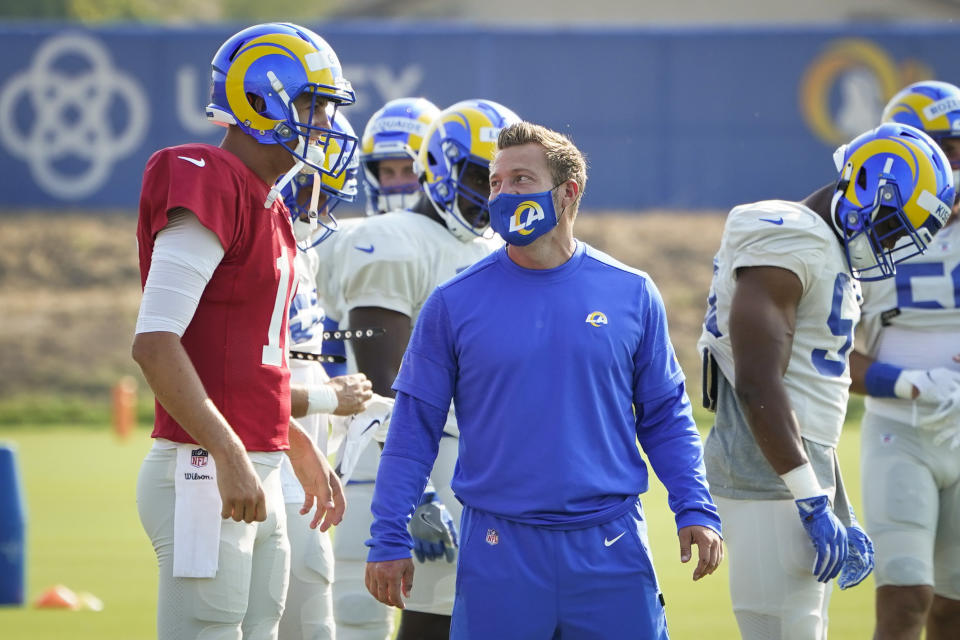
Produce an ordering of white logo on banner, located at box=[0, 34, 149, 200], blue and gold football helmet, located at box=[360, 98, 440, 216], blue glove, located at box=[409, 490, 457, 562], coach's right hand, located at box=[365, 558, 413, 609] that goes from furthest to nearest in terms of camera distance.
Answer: white logo on banner, located at box=[0, 34, 149, 200] < blue and gold football helmet, located at box=[360, 98, 440, 216] < blue glove, located at box=[409, 490, 457, 562] < coach's right hand, located at box=[365, 558, 413, 609]

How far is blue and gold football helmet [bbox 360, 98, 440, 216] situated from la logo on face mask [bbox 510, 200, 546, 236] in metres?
2.55

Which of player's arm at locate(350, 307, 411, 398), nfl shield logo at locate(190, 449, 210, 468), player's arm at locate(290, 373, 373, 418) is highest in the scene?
player's arm at locate(350, 307, 411, 398)

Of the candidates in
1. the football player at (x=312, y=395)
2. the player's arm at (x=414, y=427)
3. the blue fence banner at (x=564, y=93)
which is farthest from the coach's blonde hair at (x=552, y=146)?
the blue fence banner at (x=564, y=93)

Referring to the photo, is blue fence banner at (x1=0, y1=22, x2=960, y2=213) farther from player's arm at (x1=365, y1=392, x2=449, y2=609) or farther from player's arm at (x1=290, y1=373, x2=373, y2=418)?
player's arm at (x1=365, y1=392, x2=449, y2=609)

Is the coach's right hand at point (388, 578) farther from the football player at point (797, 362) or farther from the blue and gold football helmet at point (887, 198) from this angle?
the blue and gold football helmet at point (887, 198)

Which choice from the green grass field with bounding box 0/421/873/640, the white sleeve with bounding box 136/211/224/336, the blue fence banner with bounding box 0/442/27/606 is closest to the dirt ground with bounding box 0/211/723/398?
the green grass field with bounding box 0/421/873/640

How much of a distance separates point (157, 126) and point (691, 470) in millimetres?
15519

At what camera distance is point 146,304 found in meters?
3.33

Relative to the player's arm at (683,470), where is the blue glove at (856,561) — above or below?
below

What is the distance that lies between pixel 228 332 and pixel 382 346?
1561 millimetres

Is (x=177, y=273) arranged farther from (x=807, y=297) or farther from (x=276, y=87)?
(x=807, y=297)

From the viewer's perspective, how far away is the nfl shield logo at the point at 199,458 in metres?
3.49

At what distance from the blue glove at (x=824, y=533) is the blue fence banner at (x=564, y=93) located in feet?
45.0

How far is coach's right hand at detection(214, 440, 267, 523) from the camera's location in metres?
3.31
